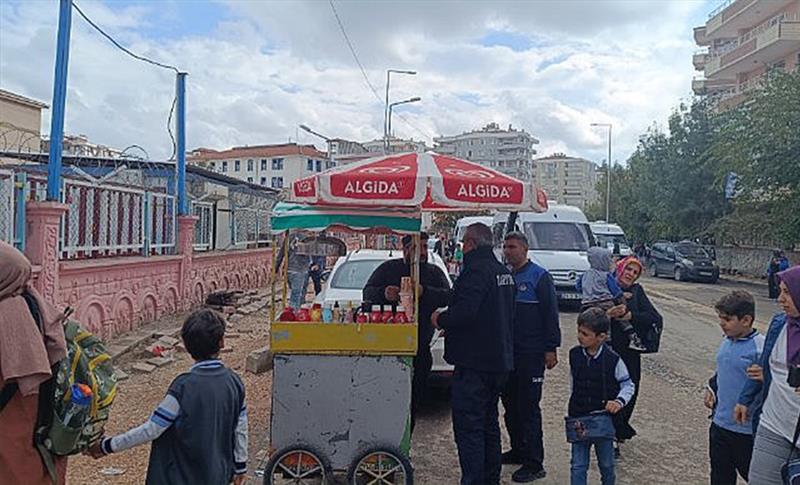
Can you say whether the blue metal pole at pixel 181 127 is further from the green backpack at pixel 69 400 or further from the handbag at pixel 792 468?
the handbag at pixel 792 468

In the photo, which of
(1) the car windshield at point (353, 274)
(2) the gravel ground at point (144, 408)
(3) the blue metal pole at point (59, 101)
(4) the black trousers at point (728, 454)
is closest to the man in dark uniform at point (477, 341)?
(4) the black trousers at point (728, 454)

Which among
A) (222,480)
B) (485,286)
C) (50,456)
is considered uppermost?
(485,286)

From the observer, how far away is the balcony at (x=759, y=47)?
38062mm

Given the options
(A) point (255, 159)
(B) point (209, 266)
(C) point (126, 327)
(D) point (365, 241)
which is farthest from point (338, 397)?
(A) point (255, 159)

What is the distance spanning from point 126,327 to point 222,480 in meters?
7.76

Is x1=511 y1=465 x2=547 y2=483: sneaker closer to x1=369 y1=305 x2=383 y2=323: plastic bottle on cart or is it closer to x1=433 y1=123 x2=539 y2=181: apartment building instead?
x1=369 y1=305 x2=383 y2=323: plastic bottle on cart

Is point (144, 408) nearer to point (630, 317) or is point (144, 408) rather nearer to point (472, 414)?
point (472, 414)

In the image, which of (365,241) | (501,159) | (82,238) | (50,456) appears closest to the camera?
(50,456)

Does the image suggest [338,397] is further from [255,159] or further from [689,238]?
[255,159]

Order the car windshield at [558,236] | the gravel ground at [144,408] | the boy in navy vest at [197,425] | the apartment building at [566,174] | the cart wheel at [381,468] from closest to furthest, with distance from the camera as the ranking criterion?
the boy in navy vest at [197,425], the cart wheel at [381,468], the gravel ground at [144,408], the car windshield at [558,236], the apartment building at [566,174]

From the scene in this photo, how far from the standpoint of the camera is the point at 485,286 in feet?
15.2

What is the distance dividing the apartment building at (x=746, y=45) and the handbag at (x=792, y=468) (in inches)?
1487

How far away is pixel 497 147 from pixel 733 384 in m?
124

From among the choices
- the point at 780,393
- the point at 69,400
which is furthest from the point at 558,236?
the point at 69,400
